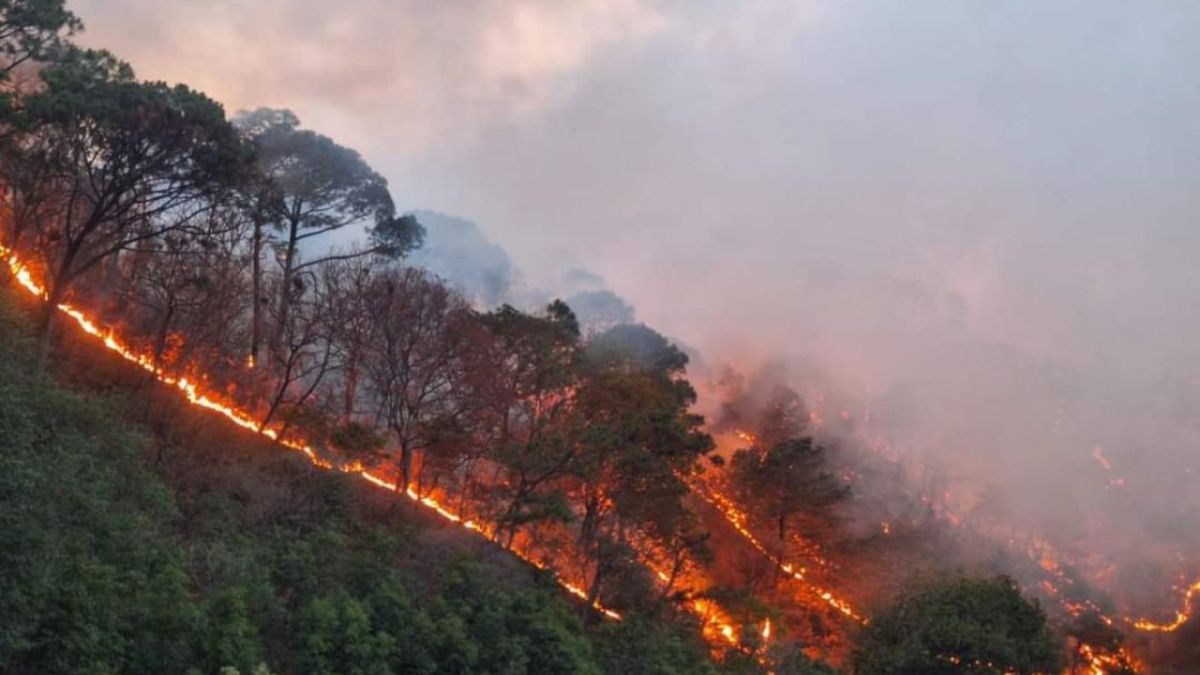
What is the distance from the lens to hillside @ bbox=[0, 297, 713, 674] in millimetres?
10539

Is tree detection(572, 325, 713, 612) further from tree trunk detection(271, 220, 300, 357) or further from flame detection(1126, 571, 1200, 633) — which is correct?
flame detection(1126, 571, 1200, 633)

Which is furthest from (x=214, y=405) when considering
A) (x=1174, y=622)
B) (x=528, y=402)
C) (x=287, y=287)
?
(x=1174, y=622)

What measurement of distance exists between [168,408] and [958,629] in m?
23.5

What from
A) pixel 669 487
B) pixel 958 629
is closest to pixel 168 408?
pixel 669 487

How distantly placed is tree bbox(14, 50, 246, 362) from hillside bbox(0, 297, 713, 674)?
11.1 ft

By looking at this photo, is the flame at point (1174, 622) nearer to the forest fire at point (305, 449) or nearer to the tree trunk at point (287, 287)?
the forest fire at point (305, 449)

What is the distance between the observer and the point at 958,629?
2608cm

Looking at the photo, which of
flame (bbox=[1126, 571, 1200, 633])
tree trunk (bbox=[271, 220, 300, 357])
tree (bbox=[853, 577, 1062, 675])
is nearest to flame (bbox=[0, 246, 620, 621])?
tree trunk (bbox=[271, 220, 300, 357])

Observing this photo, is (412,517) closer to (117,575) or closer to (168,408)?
(168,408)

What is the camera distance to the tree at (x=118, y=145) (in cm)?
1862

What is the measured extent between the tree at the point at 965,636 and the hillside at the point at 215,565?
7.27 m

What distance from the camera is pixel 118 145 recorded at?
766 inches

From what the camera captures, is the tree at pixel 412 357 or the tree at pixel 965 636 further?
the tree at pixel 412 357

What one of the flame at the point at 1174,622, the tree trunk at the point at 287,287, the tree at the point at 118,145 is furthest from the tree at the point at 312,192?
the flame at the point at 1174,622
